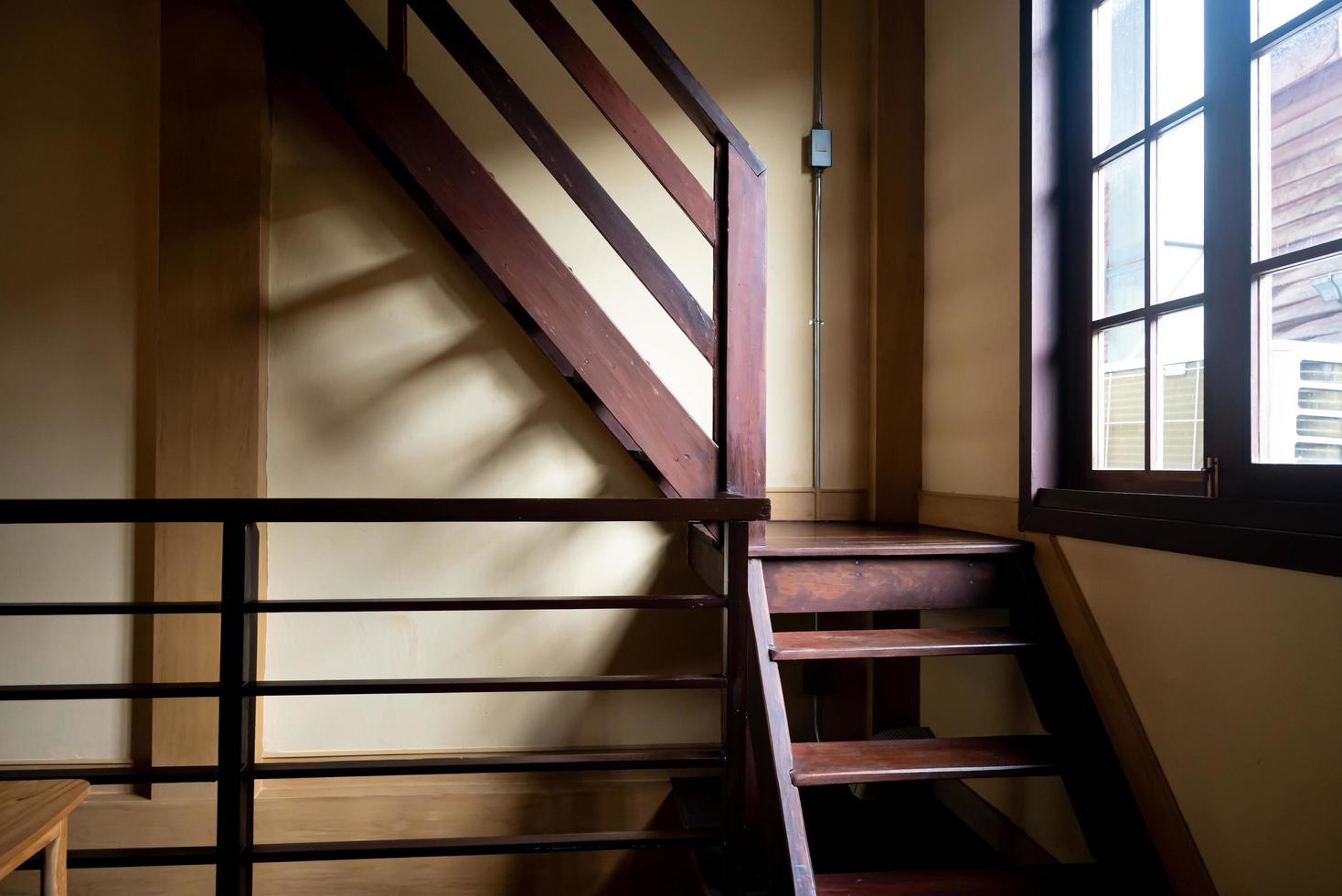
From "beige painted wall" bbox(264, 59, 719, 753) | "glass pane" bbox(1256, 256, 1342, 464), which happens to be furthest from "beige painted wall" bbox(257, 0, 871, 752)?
"glass pane" bbox(1256, 256, 1342, 464)

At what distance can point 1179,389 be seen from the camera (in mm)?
1721

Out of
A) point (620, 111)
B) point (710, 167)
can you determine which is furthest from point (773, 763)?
point (710, 167)

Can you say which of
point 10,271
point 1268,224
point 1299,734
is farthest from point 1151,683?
point 10,271

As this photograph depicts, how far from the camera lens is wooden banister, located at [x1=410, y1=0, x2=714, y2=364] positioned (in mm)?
1986

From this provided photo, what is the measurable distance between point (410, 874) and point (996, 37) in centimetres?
331

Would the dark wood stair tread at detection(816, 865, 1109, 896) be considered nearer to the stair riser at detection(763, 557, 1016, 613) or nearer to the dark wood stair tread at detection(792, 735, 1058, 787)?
the dark wood stair tread at detection(792, 735, 1058, 787)

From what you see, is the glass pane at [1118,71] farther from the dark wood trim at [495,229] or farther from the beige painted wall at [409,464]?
the beige painted wall at [409,464]

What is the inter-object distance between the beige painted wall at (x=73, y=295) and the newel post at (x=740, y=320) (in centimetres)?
206

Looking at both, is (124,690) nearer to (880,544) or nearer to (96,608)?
(96,608)

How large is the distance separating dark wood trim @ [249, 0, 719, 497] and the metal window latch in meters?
1.07

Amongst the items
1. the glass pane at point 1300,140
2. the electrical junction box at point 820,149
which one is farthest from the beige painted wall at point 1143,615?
the glass pane at point 1300,140

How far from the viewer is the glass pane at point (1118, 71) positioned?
1.87 m

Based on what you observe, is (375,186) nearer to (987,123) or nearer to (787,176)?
(787,176)

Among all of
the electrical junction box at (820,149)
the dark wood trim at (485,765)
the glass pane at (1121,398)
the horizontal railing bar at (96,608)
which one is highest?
the electrical junction box at (820,149)
